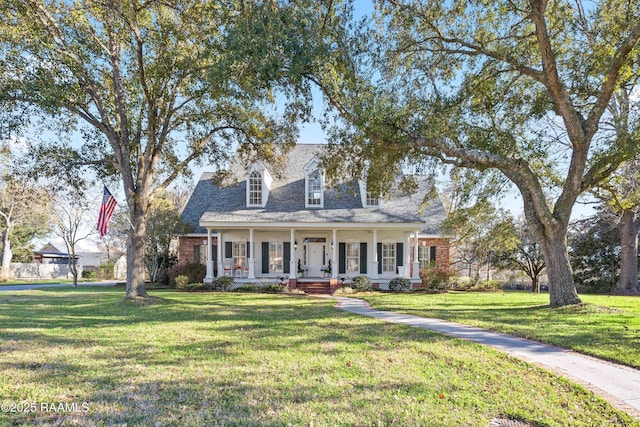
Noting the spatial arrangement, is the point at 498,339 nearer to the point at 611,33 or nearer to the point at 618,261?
the point at 611,33

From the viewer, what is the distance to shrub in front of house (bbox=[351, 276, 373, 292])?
1869 centimetres

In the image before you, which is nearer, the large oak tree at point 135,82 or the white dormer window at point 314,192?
the large oak tree at point 135,82

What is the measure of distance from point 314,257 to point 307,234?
4.60ft

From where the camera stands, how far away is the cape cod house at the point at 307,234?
1942 centimetres

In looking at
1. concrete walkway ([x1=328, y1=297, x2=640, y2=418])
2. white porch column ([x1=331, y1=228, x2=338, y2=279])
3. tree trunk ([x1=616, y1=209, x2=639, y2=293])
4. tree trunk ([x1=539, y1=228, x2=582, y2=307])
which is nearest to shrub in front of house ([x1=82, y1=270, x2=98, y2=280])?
white porch column ([x1=331, y1=228, x2=338, y2=279])

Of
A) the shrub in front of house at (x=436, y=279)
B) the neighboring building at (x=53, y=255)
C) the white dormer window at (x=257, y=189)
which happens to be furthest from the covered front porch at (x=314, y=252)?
the neighboring building at (x=53, y=255)

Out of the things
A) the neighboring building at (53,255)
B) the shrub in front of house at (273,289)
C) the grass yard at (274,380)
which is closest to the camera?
the grass yard at (274,380)

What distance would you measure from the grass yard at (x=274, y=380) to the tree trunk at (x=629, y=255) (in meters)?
20.0

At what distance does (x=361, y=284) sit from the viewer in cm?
1869

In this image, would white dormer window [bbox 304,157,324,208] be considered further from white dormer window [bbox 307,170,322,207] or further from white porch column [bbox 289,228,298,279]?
white porch column [bbox 289,228,298,279]

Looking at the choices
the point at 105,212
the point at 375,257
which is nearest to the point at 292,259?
the point at 375,257

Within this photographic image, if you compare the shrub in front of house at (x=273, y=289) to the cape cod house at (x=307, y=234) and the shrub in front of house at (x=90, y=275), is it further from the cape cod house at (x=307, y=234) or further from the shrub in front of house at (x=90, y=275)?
the shrub in front of house at (x=90, y=275)

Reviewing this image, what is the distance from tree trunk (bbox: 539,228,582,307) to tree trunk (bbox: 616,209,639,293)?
1353 cm

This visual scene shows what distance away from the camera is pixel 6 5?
10.8m
